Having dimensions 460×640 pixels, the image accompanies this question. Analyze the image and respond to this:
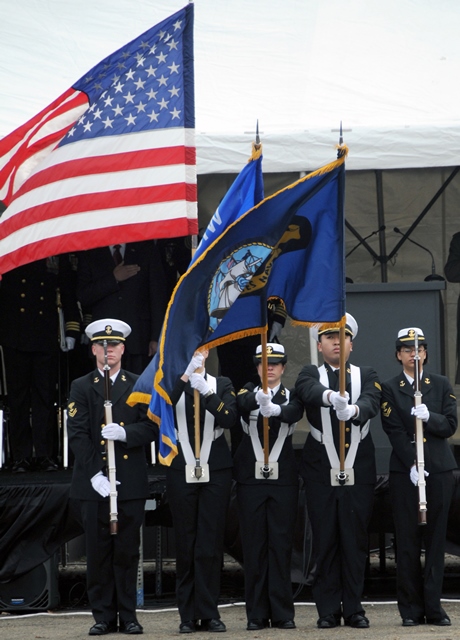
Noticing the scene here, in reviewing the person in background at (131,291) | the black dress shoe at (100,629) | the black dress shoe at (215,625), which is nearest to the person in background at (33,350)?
the person in background at (131,291)

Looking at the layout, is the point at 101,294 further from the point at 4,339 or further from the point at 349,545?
the point at 349,545

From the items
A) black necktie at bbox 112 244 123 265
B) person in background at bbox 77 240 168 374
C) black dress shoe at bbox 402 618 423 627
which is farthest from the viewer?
black necktie at bbox 112 244 123 265

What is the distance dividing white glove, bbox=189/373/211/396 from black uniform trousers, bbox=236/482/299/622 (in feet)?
2.29

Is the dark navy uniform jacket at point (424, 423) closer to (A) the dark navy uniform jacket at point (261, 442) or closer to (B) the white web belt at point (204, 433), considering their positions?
(A) the dark navy uniform jacket at point (261, 442)

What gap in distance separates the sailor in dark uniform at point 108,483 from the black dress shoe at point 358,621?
4.18 ft

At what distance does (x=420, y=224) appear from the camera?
10172 millimetres

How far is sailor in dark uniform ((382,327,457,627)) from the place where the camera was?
729 cm

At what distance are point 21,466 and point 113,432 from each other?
2.38 meters

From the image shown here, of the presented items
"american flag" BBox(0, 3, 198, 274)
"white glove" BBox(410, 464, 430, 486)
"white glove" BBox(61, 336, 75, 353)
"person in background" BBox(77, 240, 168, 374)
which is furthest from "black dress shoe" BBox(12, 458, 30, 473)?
"white glove" BBox(410, 464, 430, 486)

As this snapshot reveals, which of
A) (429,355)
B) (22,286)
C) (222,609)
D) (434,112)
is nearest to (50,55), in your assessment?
(22,286)

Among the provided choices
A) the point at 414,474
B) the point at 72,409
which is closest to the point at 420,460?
the point at 414,474

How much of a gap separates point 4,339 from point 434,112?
12.4 ft

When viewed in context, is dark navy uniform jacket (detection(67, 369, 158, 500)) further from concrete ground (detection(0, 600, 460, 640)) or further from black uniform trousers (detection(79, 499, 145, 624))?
concrete ground (detection(0, 600, 460, 640))

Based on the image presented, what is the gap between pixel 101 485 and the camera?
7.17m
